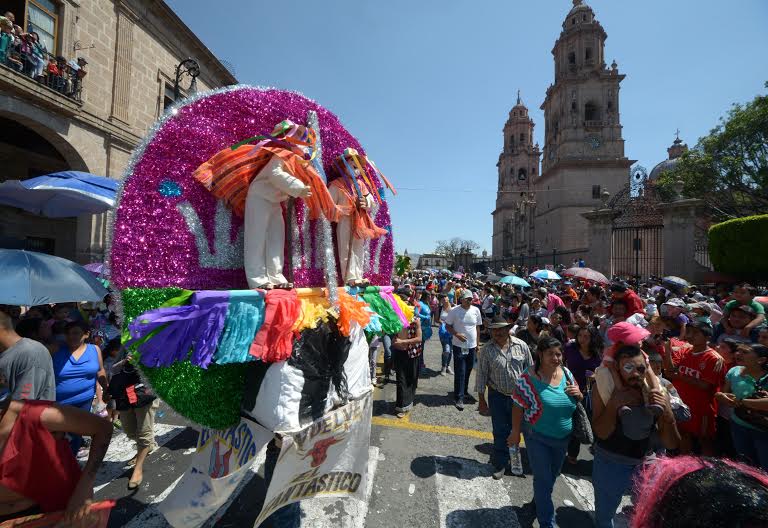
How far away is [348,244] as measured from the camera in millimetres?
2809

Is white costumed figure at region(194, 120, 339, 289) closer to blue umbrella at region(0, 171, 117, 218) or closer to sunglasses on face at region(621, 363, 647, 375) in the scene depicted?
sunglasses on face at region(621, 363, 647, 375)

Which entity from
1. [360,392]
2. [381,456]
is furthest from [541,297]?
[360,392]

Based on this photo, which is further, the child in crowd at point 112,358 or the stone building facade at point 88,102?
the stone building facade at point 88,102

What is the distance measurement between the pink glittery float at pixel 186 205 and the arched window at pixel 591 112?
4628 centimetres

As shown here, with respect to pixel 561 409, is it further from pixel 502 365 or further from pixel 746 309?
pixel 746 309

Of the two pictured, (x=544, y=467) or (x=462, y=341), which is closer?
(x=544, y=467)

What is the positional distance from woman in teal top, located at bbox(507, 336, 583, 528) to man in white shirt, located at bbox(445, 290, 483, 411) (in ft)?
9.53

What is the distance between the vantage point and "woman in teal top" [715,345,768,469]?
325 cm

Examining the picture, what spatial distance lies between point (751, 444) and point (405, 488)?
325cm

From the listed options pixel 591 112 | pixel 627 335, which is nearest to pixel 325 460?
pixel 627 335

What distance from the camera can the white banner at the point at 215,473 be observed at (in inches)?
78.4

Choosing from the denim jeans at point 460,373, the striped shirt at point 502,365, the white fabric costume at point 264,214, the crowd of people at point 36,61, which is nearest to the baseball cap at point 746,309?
the striped shirt at point 502,365

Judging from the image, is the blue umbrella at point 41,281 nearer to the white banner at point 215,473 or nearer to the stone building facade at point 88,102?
the white banner at point 215,473

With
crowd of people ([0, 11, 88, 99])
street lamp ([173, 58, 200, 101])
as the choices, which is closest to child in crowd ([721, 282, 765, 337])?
street lamp ([173, 58, 200, 101])
